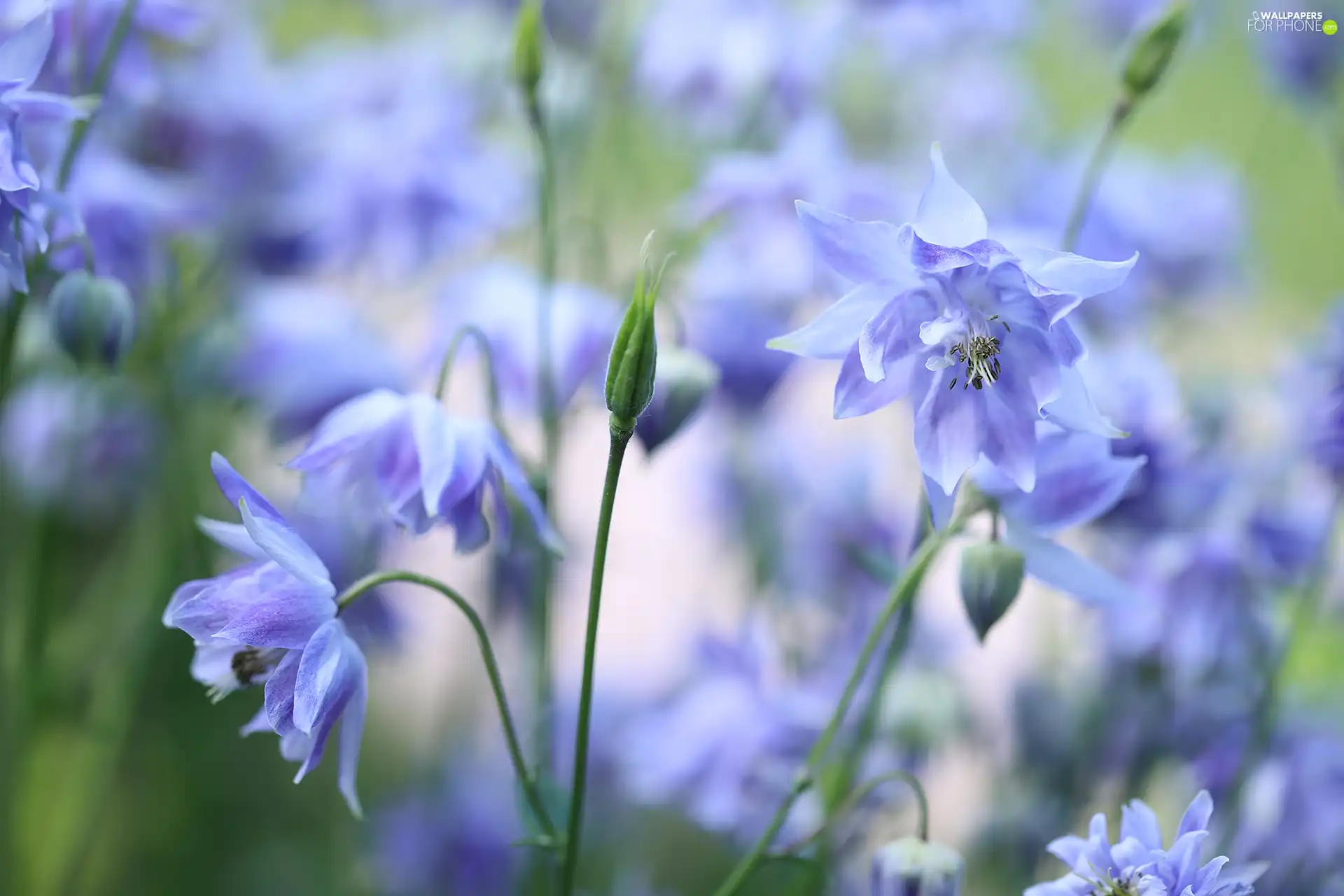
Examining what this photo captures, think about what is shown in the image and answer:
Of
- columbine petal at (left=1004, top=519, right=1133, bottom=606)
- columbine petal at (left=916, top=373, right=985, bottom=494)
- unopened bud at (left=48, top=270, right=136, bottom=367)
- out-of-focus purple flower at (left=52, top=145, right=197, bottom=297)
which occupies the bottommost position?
columbine petal at (left=1004, top=519, right=1133, bottom=606)

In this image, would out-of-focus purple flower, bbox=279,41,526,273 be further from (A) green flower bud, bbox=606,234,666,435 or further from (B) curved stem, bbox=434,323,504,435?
(A) green flower bud, bbox=606,234,666,435

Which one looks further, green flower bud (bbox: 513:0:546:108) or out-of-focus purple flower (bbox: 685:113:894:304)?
out-of-focus purple flower (bbox: 685:113:894:304)

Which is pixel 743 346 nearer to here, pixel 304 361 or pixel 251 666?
pixel 304 361

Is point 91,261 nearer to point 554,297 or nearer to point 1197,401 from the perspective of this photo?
point 554,297

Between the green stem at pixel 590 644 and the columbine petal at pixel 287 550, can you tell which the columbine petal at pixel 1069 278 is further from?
the columbine petal at pixel 287 550

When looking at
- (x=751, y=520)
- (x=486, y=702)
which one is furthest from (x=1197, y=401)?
(x=486, y=702)

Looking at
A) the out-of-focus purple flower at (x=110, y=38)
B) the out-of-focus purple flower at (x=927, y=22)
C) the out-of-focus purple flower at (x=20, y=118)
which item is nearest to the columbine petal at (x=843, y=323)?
the out-of-focus purple flower at (x=20, y=118)

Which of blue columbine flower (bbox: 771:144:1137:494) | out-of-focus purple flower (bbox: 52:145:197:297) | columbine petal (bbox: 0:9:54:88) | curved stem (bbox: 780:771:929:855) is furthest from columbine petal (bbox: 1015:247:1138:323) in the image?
out-of-focus purple flower (bbox: 52:145:197:297)
